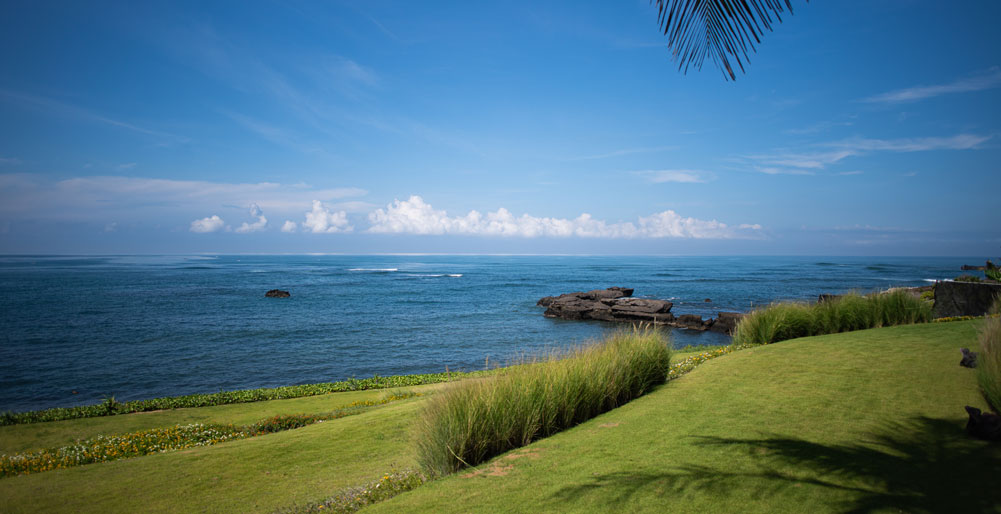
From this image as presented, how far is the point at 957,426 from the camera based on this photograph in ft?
14.9

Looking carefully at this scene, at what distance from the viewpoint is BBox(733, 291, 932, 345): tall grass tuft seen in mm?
11773

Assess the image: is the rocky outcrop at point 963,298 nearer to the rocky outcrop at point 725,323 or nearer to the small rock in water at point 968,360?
the small rock in water at point 968,360

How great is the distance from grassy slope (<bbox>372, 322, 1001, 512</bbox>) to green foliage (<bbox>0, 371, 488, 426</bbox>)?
622 cm

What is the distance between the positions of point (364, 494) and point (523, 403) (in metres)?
2.28

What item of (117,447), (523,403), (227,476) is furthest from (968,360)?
(117,447)

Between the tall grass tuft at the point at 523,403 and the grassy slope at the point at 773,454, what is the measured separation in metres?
0.40

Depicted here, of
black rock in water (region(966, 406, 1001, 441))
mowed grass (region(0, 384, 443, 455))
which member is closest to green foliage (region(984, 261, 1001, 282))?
black rock in water (region(966, 406, 1001, 441))

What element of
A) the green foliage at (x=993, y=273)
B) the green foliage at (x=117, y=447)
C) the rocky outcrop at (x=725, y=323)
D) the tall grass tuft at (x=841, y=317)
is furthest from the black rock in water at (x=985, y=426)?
the rocky outcrop at (x=725, y=323)

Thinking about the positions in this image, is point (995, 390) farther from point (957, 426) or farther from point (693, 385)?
point (693, 385)

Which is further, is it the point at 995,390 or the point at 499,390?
the point at 499,390

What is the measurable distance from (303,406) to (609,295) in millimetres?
31835

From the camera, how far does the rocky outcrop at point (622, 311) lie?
28734 mm

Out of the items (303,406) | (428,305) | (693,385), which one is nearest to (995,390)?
(693,385)

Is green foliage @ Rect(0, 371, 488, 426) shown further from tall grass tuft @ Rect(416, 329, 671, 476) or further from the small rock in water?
the small rock in water
